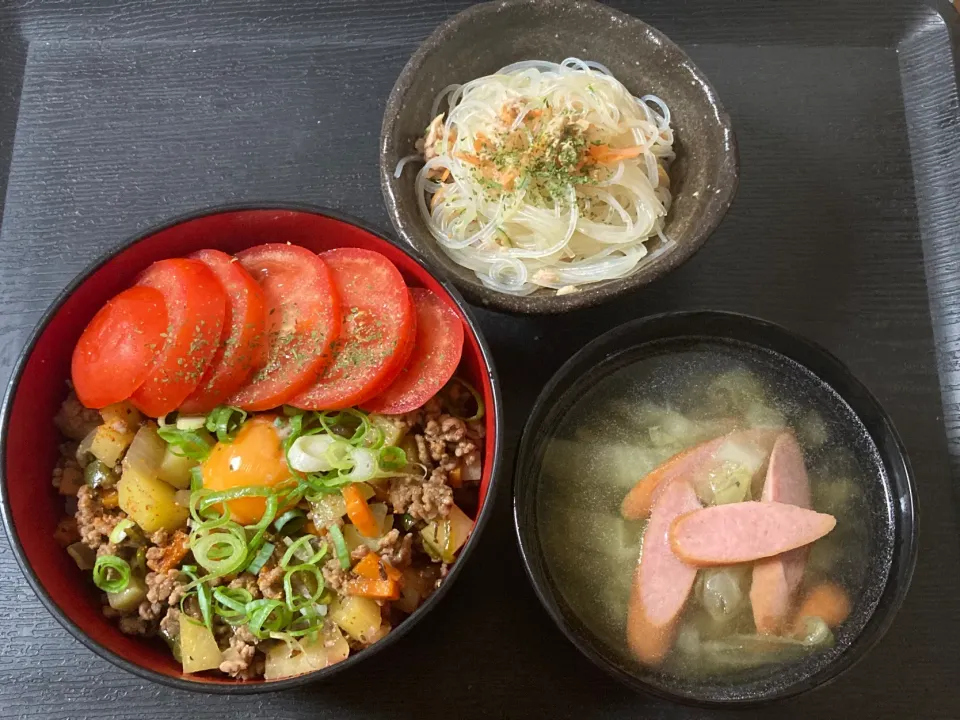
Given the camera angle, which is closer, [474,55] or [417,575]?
[417,575]

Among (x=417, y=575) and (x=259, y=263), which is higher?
(x=259, y=263)

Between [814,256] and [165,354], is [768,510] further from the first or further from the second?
[165,354]

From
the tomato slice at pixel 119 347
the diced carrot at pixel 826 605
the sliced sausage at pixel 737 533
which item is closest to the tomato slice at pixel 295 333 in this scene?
the tomato slice at pixel 119 347

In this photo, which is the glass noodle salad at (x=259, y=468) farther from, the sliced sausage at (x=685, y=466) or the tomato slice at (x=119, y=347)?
the sliced sausage at (x=685, y=466)

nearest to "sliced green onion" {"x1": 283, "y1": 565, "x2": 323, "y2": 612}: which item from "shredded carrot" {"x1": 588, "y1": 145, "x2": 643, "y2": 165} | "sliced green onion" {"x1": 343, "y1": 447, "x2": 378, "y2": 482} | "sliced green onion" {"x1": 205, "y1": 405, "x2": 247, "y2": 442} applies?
"sliced green onion" {"x1": 343, "y1": 447, "x2": 378, "y2": 482}

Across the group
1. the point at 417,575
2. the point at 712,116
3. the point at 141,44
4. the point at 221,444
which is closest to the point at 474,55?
the point at 712,116

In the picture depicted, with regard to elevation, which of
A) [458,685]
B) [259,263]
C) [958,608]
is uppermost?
[259,263]

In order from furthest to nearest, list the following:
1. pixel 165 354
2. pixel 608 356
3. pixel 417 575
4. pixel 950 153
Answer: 1. pixel 950 153
2. pixel 608 356
3. pixel 417 575
4. pixel 165 354

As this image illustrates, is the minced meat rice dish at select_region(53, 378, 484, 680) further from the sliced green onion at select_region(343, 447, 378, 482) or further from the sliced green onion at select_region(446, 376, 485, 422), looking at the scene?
the sliced green onion at select_region(446, 376, 485, 422)
